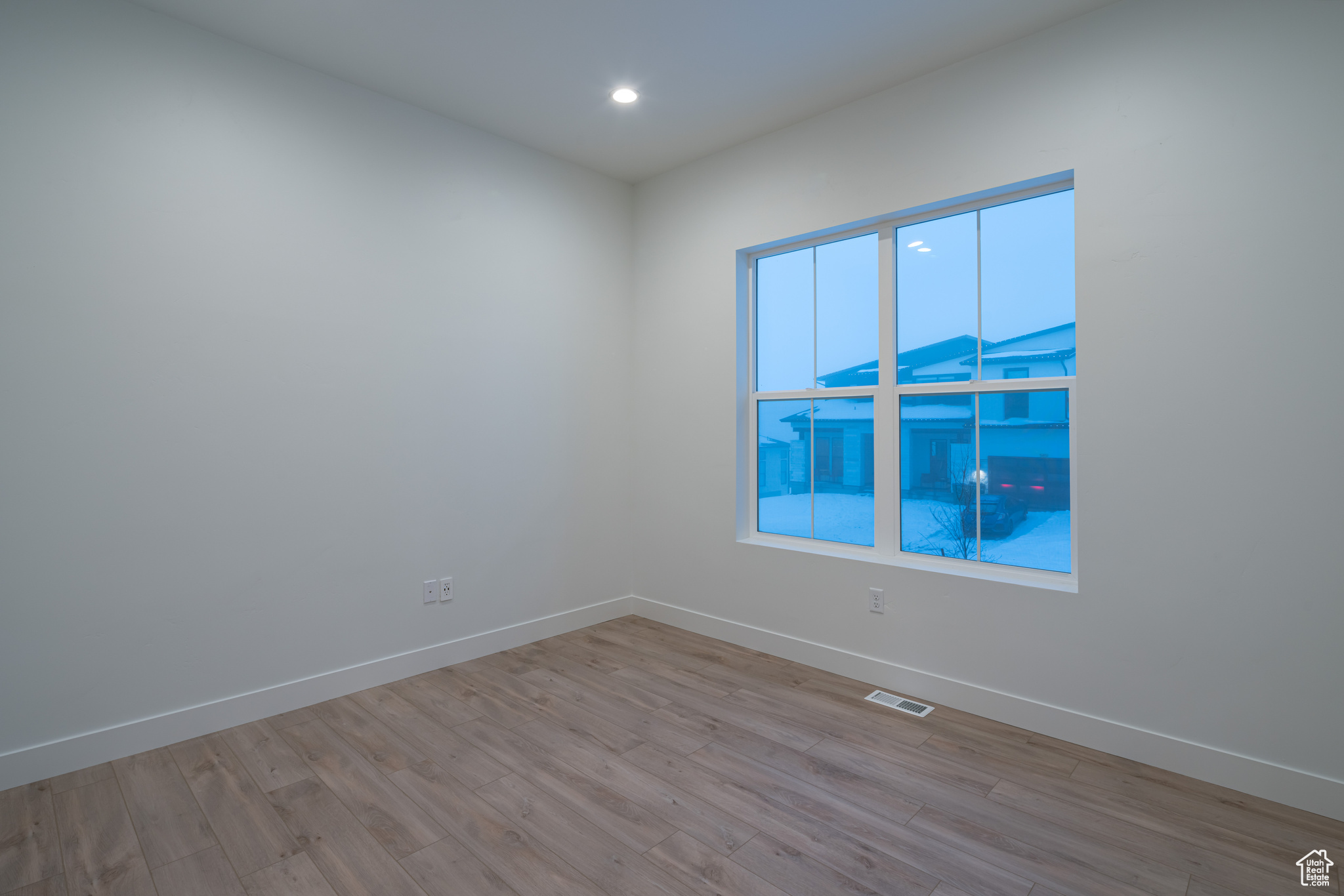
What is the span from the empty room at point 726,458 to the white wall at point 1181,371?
15mm

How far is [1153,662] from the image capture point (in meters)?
2.39

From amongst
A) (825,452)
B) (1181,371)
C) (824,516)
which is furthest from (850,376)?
(1181,371)

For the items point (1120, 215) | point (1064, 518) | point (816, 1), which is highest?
point (816, 1)

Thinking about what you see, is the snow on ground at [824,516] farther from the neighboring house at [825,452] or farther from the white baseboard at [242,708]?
the white baseboard at [242,708]

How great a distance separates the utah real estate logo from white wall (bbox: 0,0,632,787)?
10.9 feet

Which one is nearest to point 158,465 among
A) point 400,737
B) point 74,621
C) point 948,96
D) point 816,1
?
point 74,621

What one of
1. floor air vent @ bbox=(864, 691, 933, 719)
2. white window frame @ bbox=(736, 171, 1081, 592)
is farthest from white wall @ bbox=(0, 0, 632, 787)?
floor air vent @ bbox=(864, 691, 933, 719)

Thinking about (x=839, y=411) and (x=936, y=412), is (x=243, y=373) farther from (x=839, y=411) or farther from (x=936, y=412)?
(x=936, y=412)

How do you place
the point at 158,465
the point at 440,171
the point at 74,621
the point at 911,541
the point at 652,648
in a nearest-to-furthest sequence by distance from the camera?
the point at 74,621 → the point at 158,465 → the point at 911,541 → the point at 440,171 → the point at 652,648

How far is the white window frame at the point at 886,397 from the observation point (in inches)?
107

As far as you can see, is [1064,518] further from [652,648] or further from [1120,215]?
[652,648]

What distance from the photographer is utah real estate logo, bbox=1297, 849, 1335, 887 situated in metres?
1.76

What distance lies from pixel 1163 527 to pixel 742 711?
1.83m

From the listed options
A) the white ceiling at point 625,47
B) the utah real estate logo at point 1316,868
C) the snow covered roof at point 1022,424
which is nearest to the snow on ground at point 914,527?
the snow covered roof at point 1022,424
